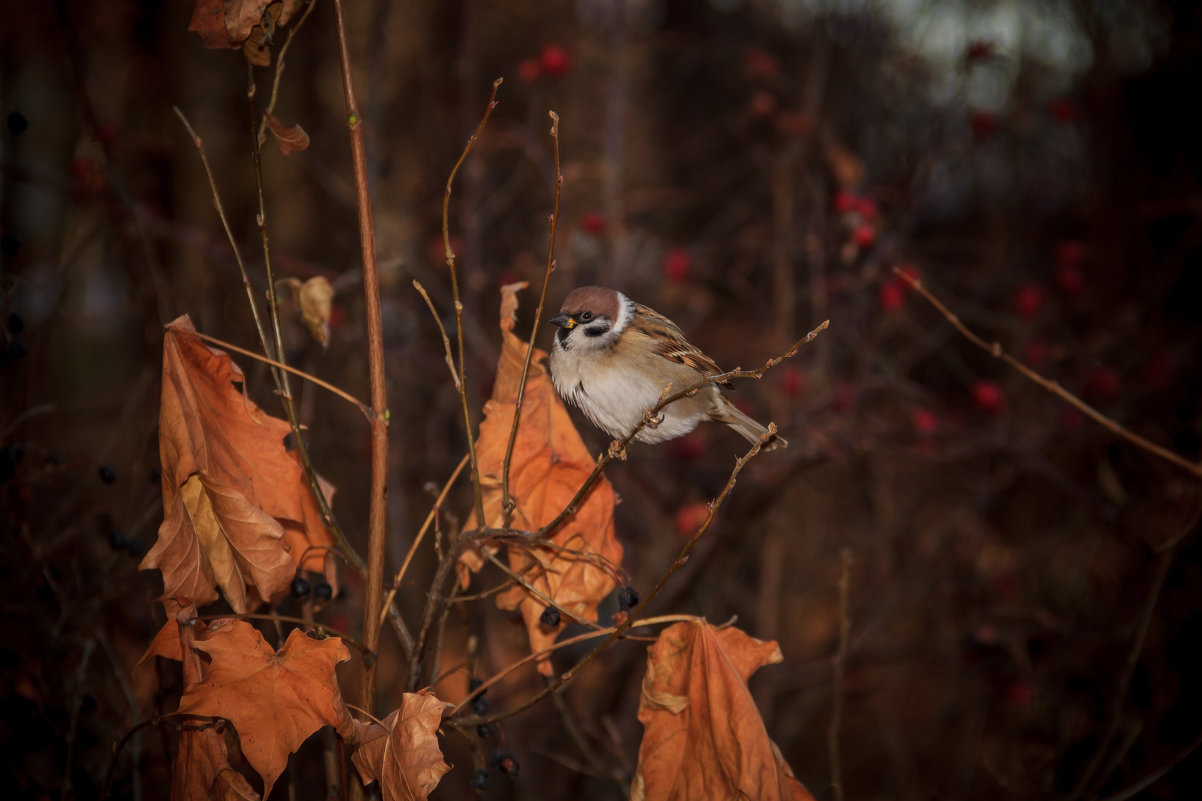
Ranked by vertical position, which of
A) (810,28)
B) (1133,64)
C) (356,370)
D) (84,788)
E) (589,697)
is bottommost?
(589,697)

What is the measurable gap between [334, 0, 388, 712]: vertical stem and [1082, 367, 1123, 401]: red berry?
354cm

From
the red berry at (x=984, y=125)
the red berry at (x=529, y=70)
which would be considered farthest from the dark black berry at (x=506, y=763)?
the red berry at (x=984, y=125)

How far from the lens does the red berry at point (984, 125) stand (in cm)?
411

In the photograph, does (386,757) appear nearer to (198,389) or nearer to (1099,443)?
(198,389)

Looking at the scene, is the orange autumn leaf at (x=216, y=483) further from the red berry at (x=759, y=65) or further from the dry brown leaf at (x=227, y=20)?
the red berry at (x=759, y=65)

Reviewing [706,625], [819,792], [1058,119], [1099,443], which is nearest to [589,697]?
[819,792]

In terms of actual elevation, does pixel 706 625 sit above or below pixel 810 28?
below

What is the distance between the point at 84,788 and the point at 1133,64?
23.3ft

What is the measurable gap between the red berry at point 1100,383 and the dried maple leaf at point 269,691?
12.1ft

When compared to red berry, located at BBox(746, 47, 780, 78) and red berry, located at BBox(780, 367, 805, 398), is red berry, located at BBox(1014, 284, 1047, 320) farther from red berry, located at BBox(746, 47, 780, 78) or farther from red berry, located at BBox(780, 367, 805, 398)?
red berry, located at BBox(746, 47, 780, 78)

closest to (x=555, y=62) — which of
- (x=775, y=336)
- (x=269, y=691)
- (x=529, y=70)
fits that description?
(x=529, y=70)

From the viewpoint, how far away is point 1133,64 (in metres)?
6.06

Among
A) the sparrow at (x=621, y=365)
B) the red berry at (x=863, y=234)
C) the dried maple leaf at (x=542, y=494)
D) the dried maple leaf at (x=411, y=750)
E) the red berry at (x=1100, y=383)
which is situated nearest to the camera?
the dried maple leaf at (x=411, y=750)

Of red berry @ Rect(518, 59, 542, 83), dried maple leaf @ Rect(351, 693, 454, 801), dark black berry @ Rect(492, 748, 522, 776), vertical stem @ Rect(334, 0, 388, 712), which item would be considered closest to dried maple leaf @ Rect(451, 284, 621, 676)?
dark black berry @ Rect(492, 748, 522, 776)
